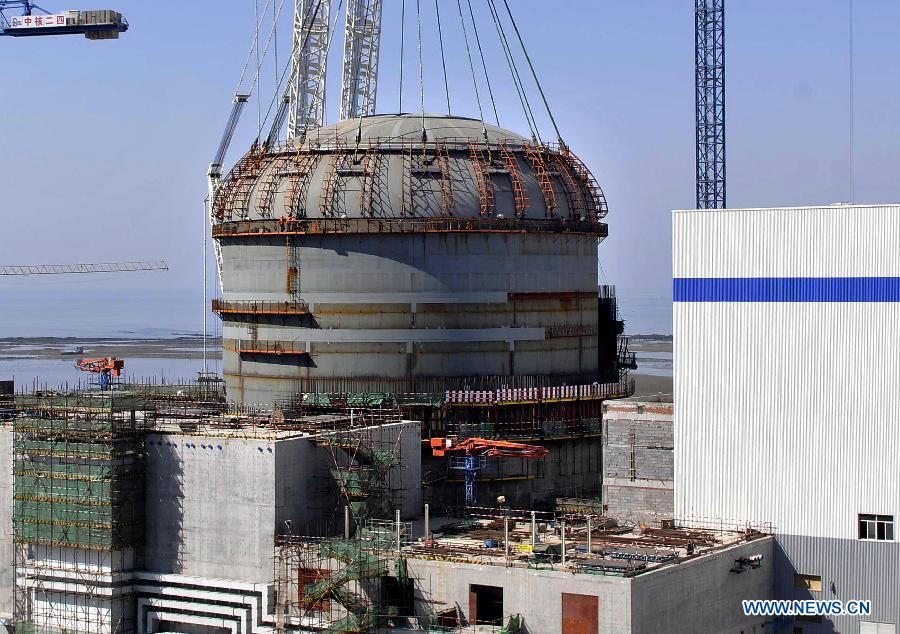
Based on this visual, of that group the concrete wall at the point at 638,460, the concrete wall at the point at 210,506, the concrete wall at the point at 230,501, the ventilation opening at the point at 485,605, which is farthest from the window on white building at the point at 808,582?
the concrete wall at the point at 210,506

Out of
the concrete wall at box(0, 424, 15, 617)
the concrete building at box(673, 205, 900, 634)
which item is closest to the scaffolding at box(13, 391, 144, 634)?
the concrete wall at box(0, 424, 15, 617)

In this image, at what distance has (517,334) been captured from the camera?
79.3 m

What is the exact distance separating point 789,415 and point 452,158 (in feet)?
77.3

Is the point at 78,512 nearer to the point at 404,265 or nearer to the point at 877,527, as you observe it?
the point at 404,265

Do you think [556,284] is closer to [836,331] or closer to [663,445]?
[663,445]

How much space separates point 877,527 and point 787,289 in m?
11.0

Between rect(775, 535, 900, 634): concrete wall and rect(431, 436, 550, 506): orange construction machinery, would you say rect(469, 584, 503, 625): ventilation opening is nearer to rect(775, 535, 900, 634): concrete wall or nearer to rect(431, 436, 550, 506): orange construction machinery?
rect(775, 535, 900, 634): concrete wall

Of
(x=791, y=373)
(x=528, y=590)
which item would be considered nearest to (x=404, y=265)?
(x=791, y=373)

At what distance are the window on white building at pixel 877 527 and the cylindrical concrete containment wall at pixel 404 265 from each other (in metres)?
20.5

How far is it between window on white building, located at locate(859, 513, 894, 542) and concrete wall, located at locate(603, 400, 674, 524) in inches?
381

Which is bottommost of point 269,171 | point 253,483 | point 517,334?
point 253,483

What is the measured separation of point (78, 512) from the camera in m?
66.3

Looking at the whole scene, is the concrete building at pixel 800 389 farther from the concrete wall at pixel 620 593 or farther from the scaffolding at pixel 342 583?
the scaffolding at pixel 342 583

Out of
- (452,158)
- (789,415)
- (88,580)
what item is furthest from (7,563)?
(789,415)
